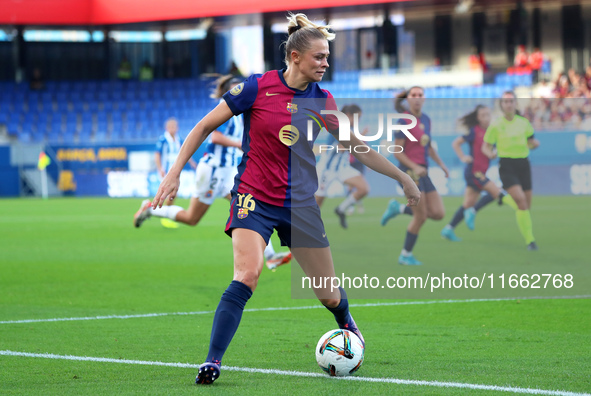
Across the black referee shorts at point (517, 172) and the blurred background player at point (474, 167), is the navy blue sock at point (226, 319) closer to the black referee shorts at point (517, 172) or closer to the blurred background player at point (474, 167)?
the black referee shorts at point (517, 172)

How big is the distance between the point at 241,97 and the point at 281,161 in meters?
0.43

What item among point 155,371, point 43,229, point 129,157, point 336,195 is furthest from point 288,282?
point 129,157

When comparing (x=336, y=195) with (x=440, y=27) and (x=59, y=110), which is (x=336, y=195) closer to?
(x=440, y=27)

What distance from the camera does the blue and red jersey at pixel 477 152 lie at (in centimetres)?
1366

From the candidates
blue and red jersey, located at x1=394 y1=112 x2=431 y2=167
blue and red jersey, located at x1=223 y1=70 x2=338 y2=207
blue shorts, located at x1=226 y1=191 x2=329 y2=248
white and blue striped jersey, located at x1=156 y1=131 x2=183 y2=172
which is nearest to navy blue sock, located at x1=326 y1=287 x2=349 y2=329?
blue shorts, located at x1=226 y1=191 x2=329 y2=248

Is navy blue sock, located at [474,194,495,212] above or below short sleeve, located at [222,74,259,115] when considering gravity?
below

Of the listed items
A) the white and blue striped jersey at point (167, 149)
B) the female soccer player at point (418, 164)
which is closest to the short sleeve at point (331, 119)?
the female soccer player at point (418, 164)

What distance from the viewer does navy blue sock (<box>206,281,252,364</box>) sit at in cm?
438

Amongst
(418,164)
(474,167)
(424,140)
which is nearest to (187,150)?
(424,140)

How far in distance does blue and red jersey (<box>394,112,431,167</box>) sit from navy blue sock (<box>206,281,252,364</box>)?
20.4 ft

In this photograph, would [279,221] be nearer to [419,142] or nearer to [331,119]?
[331,119]

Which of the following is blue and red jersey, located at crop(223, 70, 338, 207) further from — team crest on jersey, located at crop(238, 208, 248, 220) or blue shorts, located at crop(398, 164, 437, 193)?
blue shorts, located at crop(398, 164, 437, 193)

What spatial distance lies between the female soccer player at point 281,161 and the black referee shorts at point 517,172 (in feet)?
24.5

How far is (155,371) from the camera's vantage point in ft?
15.8
